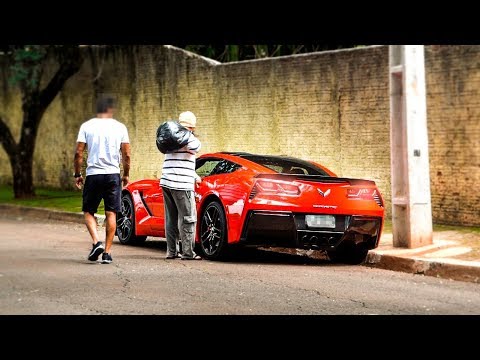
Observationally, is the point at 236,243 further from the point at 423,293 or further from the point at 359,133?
the point at 359,133

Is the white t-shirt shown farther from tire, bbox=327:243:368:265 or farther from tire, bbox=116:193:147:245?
tire, bbox=327:243:368:265

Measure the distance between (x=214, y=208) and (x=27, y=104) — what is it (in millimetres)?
12523

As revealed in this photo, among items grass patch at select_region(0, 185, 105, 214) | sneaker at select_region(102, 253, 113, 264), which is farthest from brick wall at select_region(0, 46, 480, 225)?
sneaker at select_region(102, 253, 113, 264)

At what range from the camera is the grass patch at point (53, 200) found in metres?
20.7

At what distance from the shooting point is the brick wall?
50.4ft

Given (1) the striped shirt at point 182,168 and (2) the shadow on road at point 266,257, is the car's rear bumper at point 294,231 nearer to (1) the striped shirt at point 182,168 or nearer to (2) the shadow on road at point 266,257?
(2) the shadow on road at point 266,257

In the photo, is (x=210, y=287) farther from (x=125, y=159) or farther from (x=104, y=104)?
(x=104, y=104)

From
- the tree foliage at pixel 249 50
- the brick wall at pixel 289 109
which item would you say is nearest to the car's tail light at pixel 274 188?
the brick wall at pixel 289 109

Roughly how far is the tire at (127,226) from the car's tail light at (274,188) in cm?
283

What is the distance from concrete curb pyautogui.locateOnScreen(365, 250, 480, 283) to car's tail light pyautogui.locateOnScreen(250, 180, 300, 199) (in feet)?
4.43

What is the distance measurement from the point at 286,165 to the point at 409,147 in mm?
1554

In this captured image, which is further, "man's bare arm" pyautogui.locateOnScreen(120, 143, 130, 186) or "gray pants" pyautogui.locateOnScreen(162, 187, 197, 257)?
"gray pants" pyautogui.locateOnScreen(162, 187, 197, 257)
